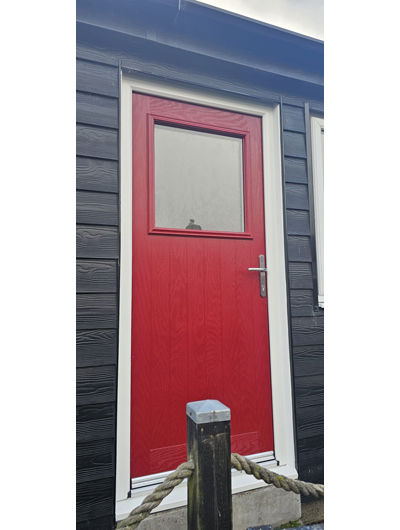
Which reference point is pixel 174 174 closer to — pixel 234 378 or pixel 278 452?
pixel 234 378

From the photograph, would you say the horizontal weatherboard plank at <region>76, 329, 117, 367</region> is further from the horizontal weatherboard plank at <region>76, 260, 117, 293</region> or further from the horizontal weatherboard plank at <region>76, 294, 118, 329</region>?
the horizontal weatherboard plank at <region>76, 260, 117, 293</region>

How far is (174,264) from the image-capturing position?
1.66 metres

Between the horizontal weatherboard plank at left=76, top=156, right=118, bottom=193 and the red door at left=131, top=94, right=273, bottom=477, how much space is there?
0.14 meters

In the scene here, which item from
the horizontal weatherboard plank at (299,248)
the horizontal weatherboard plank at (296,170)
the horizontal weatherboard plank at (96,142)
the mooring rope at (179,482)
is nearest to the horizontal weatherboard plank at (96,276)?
the horizontal weatherboard plank at (96,142)

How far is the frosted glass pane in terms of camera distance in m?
1.70

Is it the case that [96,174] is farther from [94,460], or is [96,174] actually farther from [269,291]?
[94,460]

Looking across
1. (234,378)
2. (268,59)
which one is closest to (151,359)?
(234,378)

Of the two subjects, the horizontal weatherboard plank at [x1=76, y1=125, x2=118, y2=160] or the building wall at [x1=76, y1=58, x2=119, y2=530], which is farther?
the horizontal weatherboard plank at [x1=76, y1=125, x2=118, y2=160]

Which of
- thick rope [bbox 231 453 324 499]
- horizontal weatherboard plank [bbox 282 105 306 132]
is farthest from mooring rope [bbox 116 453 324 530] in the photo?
horizontal weatherboard plank [bbox 282 105 306 132]

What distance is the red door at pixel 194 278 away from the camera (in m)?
1.57

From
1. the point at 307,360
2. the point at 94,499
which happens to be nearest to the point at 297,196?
the point at 307,360

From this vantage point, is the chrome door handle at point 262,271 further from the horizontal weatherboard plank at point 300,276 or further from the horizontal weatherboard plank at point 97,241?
the horizontal weatherboard plank at point 97,241
